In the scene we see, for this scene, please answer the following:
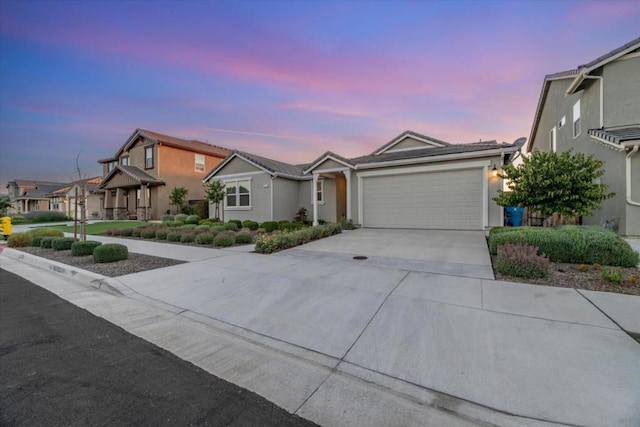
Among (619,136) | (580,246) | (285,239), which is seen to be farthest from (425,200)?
(285,239)

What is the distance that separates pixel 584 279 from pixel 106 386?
7.28 metres

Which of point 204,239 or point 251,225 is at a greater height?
point 251,225

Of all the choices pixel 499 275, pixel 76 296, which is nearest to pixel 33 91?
pixel 76 296

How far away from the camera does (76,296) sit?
16.3ft

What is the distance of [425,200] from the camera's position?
1255 cm

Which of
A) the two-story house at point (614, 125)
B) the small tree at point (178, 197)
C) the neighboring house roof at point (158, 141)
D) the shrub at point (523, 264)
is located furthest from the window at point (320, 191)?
the neighboring house roof at point (158, 141)

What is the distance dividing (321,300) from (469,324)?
6.97ft

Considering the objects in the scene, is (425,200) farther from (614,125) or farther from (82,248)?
(82,248)

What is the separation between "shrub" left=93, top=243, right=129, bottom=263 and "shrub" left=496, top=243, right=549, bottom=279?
31.2ft

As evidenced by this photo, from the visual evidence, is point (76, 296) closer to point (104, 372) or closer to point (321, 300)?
point (104, 372)

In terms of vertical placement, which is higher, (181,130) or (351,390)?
(181,130)

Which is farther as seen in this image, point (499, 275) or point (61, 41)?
point (61, 41)

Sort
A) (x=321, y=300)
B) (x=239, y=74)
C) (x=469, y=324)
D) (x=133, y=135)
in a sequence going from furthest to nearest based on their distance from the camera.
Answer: (x=133, y=135) < (x=239, y=74) < (x=321, y=300) < (x=469, y=324)

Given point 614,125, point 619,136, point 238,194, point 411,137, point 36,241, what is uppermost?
point 411,137
